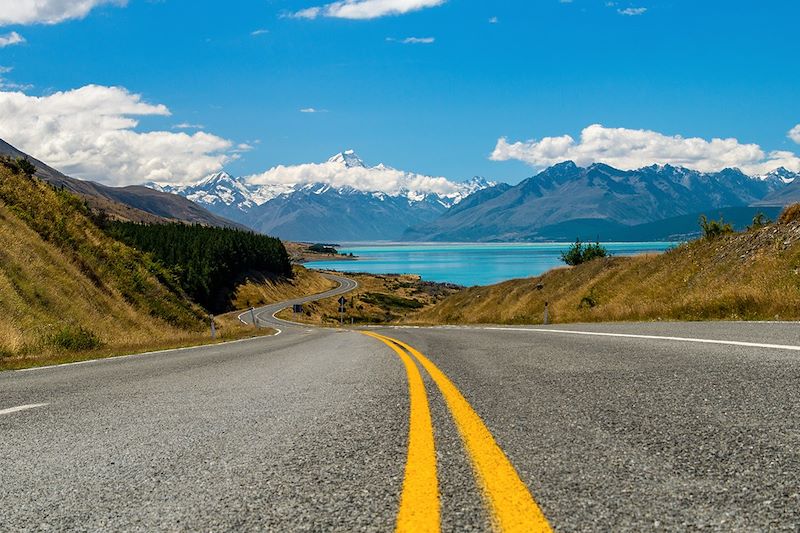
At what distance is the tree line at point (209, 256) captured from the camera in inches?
3775

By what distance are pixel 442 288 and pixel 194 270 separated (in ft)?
221

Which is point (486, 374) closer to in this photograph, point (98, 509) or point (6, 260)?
point (98, 509)

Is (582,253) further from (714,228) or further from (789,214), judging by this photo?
(789,214)

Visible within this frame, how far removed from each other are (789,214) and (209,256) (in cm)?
9278

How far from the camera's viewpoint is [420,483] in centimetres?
290

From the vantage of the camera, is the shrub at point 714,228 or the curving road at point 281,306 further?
the curving road at point 281,306

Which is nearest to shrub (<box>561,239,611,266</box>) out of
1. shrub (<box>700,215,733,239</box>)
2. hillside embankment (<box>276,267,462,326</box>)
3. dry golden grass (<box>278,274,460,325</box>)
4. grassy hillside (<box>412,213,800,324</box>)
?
grassy hillside (<box>412,213,800,324</box>)

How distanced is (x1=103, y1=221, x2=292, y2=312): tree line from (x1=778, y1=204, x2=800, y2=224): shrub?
78.9 meters

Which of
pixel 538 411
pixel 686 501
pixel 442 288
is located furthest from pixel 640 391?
pixel 442 288

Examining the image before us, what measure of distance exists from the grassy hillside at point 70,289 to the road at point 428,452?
8.22 metres

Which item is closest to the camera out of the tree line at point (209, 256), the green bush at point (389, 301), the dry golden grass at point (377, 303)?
the dry golden grass at point (377, 303)

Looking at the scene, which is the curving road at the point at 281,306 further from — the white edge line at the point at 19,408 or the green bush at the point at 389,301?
the white edge line at the point at 19,408

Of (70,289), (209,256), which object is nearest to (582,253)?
(70,289)

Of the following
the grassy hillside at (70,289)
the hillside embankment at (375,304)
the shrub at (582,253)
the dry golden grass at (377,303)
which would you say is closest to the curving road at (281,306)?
the hillside embankment at (375,304)
